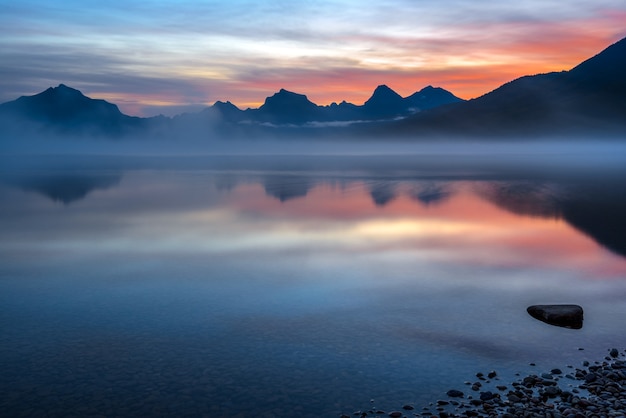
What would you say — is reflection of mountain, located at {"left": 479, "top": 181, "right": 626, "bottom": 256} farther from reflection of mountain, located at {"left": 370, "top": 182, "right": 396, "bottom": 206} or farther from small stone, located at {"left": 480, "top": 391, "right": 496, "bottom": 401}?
small stone, located at {"left": 480, "top": 391, "right": 496, "bottom": 401}

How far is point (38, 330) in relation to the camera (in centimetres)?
1508

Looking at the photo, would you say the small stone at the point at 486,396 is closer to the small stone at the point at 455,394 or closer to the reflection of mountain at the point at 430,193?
the small stone at the point at 455,394

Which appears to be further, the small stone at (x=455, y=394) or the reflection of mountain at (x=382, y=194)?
the reflection of mountain at (x=382, y=194)

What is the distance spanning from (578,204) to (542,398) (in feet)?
130

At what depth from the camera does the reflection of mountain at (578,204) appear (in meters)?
31.7

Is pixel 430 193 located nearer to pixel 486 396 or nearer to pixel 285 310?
pixel 285 310

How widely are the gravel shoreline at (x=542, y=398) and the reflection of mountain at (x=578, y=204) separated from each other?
51.7ft

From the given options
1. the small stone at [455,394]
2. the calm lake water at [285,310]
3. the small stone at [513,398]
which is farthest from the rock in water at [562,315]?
the small stone at [455,394]

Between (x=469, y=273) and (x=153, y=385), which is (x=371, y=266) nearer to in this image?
(x=469, y=273)

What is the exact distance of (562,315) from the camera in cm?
1563

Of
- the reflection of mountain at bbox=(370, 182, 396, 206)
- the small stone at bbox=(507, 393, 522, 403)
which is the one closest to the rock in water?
the small stone at bbox=(507, 393, 522, 403)

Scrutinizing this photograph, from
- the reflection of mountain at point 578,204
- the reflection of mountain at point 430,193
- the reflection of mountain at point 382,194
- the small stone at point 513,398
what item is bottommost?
the small stone at point 513,398

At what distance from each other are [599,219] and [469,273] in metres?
19.9

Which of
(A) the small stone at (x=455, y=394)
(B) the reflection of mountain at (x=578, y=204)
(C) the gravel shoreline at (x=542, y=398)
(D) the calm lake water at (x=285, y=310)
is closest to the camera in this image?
(C) the gravel shoreline at (x=542, y=398)
